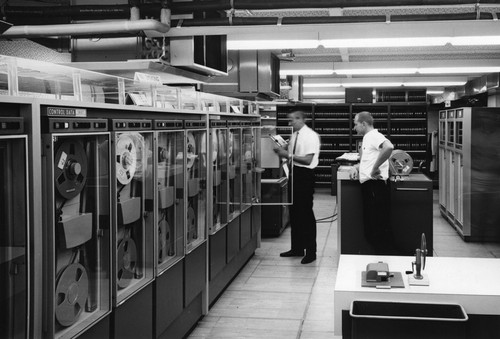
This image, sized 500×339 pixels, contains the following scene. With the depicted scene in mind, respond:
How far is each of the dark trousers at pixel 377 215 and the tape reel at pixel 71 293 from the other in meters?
4.18

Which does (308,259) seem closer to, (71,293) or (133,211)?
(133,211)

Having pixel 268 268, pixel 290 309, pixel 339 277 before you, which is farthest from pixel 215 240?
pixel 339 277

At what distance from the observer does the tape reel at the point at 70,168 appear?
9.26 feet

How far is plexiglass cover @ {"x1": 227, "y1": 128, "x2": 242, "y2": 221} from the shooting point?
6602 millimetres

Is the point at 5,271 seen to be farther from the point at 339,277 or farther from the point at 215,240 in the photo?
the point at 215,240

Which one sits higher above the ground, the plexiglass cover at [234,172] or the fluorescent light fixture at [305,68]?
the fluorescent light fixture at [305,68]

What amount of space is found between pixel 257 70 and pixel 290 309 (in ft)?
16.1

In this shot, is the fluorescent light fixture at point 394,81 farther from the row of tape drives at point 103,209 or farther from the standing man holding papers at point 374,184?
the row of tape drives at point 103,209

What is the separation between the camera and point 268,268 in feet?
23.9

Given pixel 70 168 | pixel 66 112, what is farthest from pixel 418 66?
pixel 66 112

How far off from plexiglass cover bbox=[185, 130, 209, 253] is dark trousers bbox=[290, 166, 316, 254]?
6.44ft

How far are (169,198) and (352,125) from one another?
10812 mm

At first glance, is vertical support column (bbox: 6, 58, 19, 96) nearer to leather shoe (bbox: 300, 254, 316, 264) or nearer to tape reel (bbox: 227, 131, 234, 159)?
tape reel (bbox: 227, 131, 234, 159)

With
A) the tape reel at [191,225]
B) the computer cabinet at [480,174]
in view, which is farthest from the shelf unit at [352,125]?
the tape reel at [191,225]
